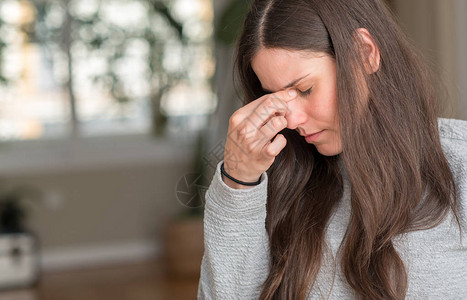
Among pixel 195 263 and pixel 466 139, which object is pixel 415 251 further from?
pixel 195 263

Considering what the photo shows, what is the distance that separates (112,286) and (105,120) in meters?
1.43

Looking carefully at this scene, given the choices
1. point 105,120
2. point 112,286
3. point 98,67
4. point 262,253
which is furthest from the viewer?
point 105,120

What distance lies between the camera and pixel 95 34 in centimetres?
481

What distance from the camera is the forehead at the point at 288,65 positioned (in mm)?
1116

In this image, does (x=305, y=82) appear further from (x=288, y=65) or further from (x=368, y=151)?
(x=368, y=151)

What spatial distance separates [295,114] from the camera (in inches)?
45.5

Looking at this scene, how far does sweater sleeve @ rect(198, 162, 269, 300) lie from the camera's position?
1128 mm

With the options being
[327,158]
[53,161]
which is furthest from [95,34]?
[327,158]

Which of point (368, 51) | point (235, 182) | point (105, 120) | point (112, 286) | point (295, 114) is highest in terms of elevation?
point (368, 51)

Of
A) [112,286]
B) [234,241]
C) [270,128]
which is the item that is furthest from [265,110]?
[112,286]

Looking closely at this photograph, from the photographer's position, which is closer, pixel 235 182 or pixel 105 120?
pixel 235 182

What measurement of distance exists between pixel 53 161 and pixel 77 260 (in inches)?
30.8

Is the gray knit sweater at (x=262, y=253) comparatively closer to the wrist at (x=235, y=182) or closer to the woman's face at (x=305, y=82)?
the wrist at (x=235, y=182)

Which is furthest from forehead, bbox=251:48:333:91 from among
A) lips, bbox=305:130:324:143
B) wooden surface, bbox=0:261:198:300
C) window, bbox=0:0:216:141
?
window, bbox=0:0:216:141
